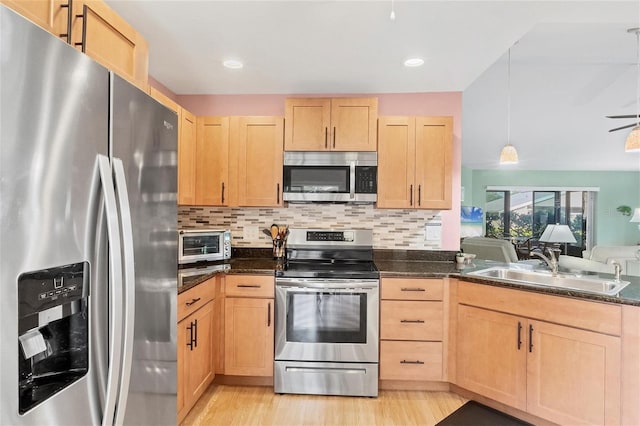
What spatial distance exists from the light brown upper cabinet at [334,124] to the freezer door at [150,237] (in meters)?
1.53

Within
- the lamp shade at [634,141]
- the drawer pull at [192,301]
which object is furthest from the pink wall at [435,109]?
the drawer pull at [192,301]

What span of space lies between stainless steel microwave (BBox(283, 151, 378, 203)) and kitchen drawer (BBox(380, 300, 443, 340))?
0.87 metres

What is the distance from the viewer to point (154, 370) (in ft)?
4.26

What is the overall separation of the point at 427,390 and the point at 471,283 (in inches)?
35.4

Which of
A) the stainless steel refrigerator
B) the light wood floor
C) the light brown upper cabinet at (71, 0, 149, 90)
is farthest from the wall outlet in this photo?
the stainless steel refrigerator

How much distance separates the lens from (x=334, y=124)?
113 inches

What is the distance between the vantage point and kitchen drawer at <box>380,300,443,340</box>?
257 centimetres

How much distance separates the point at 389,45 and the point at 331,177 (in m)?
1.07

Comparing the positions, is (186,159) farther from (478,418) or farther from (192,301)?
(478,418)

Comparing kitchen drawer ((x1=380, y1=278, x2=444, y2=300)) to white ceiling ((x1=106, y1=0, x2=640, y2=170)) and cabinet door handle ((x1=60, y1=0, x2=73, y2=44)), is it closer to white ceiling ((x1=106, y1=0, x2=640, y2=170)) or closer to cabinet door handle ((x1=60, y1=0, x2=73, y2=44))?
white ceiling ((x1=106, y1=0, x2=640, y2=170))

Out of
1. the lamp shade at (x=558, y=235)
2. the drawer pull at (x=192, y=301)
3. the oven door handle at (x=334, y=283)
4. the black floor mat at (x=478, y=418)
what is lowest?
the black floor mat at (x=478, y=418)

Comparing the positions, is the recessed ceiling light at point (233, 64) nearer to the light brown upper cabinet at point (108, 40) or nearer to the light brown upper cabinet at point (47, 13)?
the light brown upper cabinet at point (108, 40)

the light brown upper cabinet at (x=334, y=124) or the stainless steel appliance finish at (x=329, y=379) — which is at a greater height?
the light brown upper cabinet at (x=334, y=124)

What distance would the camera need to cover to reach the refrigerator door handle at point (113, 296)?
3.15ft
